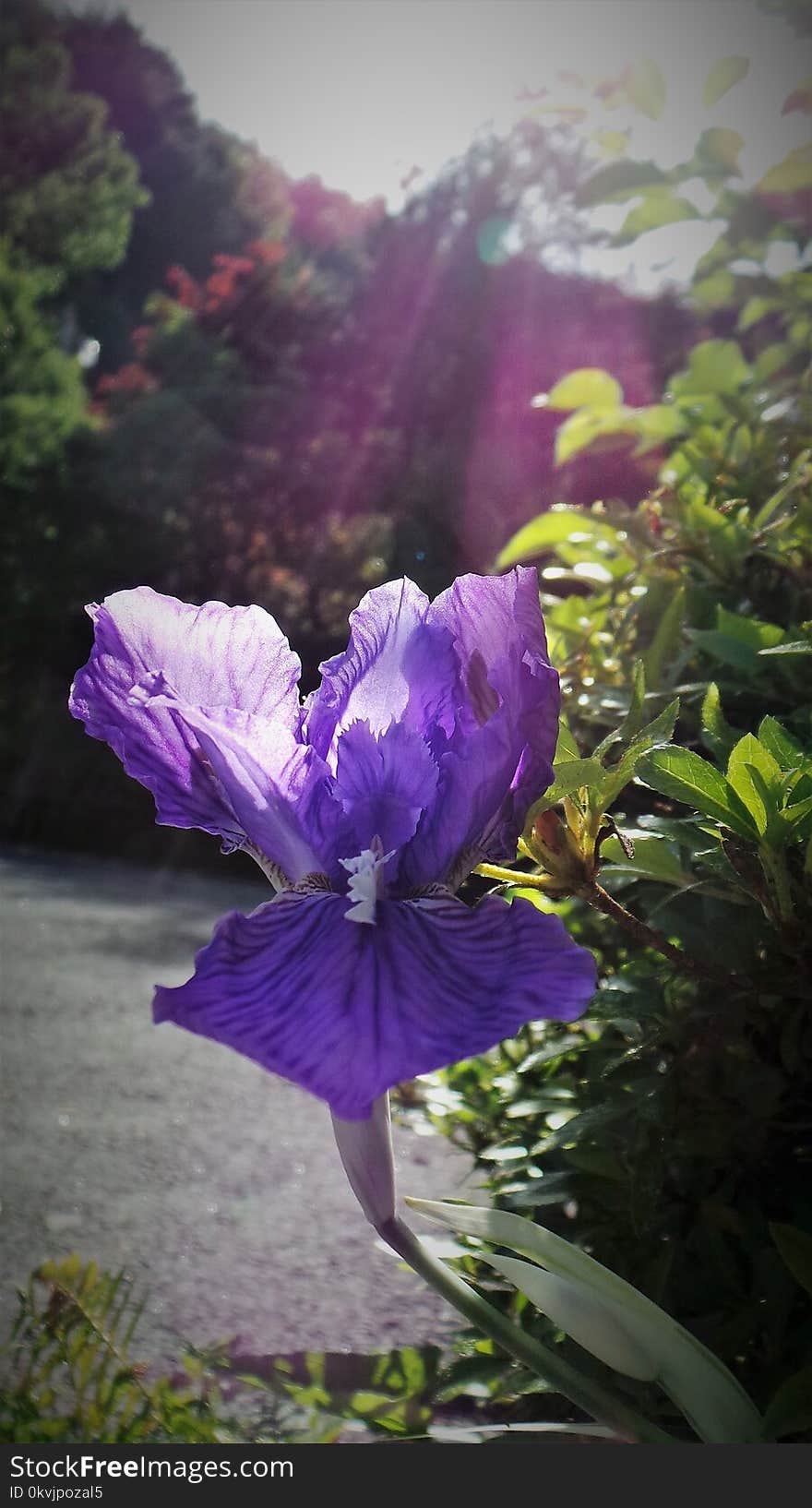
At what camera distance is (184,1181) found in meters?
0.91

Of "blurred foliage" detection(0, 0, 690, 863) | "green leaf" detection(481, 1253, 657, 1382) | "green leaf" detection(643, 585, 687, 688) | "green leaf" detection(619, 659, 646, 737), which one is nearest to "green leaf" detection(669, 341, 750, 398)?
"green leaf" detection(643, 585, 687, 688)

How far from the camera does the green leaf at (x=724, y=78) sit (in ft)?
1.62

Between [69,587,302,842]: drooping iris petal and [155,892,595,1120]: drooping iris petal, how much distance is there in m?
0.04

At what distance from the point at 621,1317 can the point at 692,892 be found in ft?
0.44

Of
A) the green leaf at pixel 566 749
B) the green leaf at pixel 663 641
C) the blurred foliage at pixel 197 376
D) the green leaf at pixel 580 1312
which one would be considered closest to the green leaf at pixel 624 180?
the green leaf at pixel 663 641

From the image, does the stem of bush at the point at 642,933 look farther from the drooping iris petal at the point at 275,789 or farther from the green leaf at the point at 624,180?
the green leaf at the point at 624,180

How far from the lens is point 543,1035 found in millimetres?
488

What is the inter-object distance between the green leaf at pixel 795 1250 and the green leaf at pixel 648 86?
1.61ft

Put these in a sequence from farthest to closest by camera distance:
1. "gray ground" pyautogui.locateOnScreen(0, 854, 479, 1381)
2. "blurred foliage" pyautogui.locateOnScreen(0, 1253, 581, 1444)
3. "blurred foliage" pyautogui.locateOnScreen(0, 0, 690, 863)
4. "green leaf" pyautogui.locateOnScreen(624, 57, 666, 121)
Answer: "blurred foliage" pyautogui.locateOnScreen(0, 0, 690, 863) → "gray ground" pyautogui.locateOnScreen(0, 854, 479, 1381) → "green leaf" pyautogui.locateOnScreen(624, 57, 666, 121) → "blurred foliage" pyautogui.locateOnScreen(0, 1253, 581, 1444)

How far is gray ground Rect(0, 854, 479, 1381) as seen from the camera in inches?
27.0

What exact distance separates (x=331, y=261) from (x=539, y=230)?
3.71 meters

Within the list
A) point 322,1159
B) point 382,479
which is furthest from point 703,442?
point 382,479

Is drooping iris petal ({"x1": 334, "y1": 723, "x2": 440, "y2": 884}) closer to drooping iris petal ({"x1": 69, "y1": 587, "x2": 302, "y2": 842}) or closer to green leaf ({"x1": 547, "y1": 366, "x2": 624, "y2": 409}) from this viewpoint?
drooping iris petal ({"x1": 69, "y1": 587, "x2": 302, "y2": 842})

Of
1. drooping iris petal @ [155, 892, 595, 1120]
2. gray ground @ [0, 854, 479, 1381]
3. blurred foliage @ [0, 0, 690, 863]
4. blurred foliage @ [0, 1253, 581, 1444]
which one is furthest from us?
blurred foliage @ [0, 0, 690, 863]
